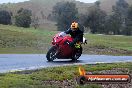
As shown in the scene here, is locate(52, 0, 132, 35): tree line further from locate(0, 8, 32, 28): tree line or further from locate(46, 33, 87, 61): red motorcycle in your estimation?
locate(46, 33, 87, 61): red motorcycle

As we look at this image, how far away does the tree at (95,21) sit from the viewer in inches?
3334

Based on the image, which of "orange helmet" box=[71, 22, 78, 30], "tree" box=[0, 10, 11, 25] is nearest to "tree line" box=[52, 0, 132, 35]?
"tree" box=[0, 10, 11, 25]

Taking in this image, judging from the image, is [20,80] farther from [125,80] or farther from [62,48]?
[62,48]

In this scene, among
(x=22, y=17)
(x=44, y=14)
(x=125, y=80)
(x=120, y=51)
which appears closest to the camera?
(x=125, y=80)

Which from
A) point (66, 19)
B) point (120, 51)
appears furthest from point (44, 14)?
point (120, 51)

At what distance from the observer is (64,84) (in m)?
13.5

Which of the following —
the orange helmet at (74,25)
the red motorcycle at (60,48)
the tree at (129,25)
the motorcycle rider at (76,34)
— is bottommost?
the tree at (129,25)

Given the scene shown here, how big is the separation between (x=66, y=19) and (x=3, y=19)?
42.3ft

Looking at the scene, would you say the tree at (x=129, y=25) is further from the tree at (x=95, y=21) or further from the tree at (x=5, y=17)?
the tree at (x=5, y=17)

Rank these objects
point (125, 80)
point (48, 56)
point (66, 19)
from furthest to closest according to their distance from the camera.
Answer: point (66, 19), point (48, 56), point (125, 80)

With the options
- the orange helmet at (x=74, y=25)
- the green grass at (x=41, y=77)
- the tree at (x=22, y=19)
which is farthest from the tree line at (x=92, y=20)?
the green grass at (x=41, y=77)

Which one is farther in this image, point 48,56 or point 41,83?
point 48,56

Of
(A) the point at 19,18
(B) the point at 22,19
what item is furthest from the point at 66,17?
(A) the point at 19,18

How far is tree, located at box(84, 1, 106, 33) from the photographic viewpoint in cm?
8469
